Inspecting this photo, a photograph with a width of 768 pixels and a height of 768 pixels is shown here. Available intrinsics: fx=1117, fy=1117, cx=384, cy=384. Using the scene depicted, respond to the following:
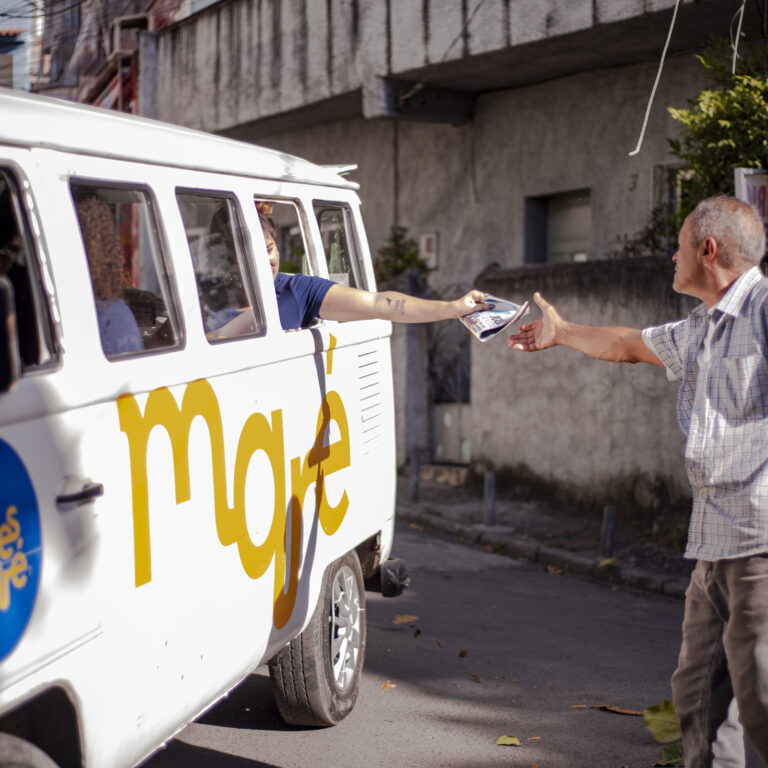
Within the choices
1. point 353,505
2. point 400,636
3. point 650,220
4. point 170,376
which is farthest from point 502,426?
point 170,376

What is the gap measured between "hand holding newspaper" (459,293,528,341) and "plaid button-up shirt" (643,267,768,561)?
2.95 feet

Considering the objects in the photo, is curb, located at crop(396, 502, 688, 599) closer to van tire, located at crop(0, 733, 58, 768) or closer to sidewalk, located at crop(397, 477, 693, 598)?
sidewalk, located at crop(397, 477, 693, 598)

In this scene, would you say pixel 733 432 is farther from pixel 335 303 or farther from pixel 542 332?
pixel 335 303

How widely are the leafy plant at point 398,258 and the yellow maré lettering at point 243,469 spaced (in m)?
10.2

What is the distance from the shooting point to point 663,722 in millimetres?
4469

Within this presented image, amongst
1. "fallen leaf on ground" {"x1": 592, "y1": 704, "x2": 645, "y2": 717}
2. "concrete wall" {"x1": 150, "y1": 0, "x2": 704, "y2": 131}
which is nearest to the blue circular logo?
"fallen leaf on ground" {"x1": 592, "y1": 704, "x2": 645, "y2": 717}

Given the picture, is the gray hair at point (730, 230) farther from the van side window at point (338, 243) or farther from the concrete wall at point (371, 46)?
the concrete wall at point (371, 46)

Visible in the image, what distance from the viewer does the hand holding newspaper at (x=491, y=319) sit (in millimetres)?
4172

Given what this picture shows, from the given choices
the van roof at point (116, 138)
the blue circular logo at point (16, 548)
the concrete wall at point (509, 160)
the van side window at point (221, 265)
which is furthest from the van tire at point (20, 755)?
the concrete wall at point (509, 160)

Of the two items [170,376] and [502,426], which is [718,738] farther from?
[502,426]

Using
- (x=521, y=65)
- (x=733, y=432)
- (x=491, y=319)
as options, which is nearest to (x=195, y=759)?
(x=491, y=319)

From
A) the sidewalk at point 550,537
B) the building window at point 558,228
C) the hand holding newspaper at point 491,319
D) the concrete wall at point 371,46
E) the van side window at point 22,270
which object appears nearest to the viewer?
the van side window at point 22,270

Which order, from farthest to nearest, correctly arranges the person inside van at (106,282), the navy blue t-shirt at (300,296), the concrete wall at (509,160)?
the concrete wall at (509,160) → the navy blue t-shirt at (300,296) → the person inside van at (106,282)

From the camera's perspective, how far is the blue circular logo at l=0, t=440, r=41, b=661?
251 cm
